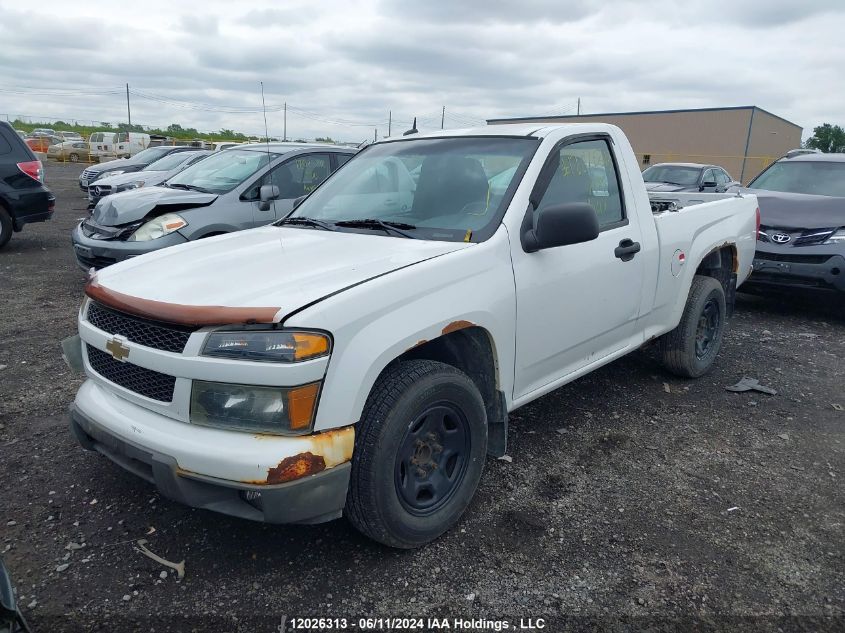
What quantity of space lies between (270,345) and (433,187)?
159 centimetres

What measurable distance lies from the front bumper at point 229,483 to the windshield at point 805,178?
24.6ft

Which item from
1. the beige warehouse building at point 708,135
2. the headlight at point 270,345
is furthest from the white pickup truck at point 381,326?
the beige warehouse building at point 708,135

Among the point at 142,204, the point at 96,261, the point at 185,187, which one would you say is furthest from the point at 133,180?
the point at 96,261

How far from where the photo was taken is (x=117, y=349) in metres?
2.59

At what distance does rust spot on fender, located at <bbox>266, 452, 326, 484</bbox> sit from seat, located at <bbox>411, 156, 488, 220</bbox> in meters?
1.51

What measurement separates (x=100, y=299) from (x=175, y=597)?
4.08ft

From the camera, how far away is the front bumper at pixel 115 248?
249 inches

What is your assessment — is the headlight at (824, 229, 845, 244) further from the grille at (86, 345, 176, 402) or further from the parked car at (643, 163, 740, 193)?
the parked car at (643, 163, 740, 193)

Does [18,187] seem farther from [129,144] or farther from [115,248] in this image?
[129,144]

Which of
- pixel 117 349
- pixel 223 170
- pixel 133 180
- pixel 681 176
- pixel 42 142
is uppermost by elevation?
pixel 42 142

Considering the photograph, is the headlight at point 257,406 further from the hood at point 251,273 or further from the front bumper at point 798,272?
the front bumper at point 798,272

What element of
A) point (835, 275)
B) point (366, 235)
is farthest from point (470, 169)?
point (835, 275)

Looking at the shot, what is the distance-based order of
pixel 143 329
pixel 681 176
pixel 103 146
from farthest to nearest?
1. pixel 103 146
2. pixel 681 176
3. pixel 143 329

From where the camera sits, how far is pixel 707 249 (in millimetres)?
4680
